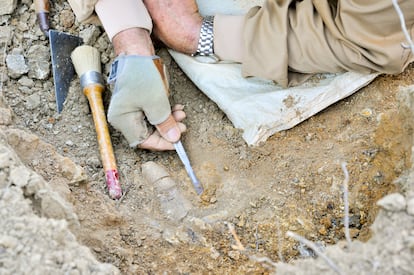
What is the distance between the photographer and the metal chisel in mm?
2006

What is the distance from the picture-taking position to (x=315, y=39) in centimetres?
200

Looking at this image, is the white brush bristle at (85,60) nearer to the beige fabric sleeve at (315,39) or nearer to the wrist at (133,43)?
the wrist at (133,43)

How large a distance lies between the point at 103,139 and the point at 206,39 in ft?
1.77

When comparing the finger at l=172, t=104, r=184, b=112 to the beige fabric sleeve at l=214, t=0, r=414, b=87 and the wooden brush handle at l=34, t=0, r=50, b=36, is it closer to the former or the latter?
the beige fabric sleeve at l=214, t=0, r=414, b=87

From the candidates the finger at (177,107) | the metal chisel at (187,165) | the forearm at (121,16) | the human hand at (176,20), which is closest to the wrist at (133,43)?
the forearm at (121,16)

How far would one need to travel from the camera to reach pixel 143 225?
1.76 m

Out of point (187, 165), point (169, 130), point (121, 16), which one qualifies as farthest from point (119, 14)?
point (187, 165)

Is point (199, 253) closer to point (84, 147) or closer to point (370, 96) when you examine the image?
point (84, 147)

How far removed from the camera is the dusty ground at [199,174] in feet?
5.14

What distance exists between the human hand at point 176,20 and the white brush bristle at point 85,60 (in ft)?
0.87

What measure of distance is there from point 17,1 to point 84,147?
69 centimetres

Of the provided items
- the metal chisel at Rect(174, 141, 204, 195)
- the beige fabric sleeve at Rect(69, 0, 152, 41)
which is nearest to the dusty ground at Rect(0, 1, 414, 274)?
the metal chisel at Rect(174, 141, 204, 195)

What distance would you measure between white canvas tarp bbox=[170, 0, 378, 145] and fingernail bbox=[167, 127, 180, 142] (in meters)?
0.22

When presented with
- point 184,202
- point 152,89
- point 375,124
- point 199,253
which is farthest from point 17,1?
point 375,124
